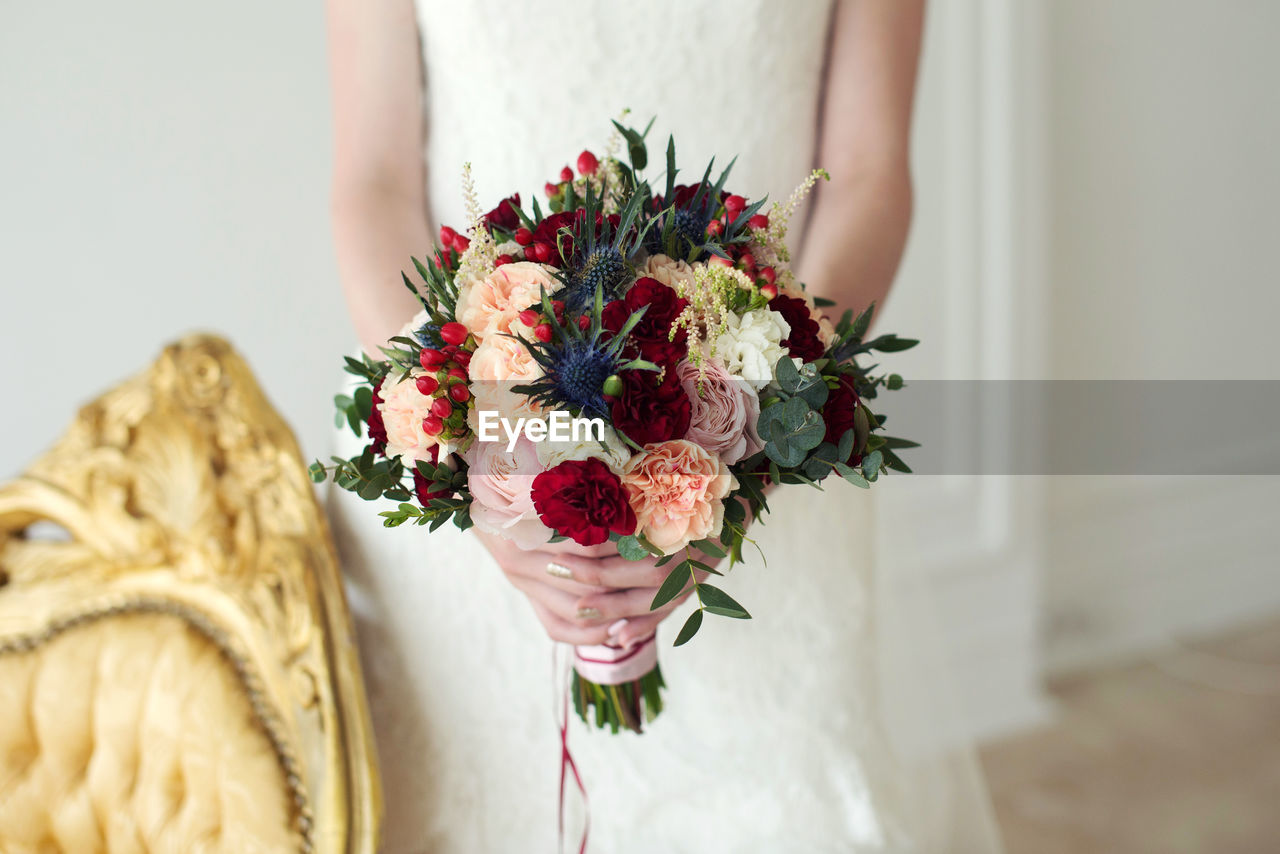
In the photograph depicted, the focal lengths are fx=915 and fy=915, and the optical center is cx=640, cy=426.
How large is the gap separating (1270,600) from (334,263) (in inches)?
122

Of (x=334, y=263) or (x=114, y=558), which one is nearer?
(x=114, y=558)

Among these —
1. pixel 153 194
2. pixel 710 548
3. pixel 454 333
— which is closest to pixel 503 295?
pixel 454 333

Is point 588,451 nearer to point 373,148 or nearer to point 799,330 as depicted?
point 799,330

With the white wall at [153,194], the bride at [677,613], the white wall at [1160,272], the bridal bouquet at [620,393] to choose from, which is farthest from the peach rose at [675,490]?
the white wall at [1160,272]

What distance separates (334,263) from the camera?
1.68 m

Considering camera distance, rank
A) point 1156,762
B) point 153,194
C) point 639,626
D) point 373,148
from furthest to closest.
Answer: point 1156,762 → point 153,194 → point 373,148 → point 639,626

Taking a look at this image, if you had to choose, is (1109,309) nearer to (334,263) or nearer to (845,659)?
(845,659)

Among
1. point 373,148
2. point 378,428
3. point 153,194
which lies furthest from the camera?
point 153,194

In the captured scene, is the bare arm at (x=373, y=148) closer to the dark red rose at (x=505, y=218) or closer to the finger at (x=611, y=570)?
the dark red rose at (x=505, y=218)

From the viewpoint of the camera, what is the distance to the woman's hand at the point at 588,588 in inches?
34.8

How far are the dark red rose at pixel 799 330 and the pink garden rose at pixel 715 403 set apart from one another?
0.06 m

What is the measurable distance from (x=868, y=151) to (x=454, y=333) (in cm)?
69

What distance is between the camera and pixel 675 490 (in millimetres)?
703

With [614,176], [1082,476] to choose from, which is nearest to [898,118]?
[614,176]
